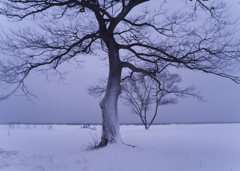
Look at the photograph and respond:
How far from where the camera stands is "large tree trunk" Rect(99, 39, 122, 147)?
7039 millimetres

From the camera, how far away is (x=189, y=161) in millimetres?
4613

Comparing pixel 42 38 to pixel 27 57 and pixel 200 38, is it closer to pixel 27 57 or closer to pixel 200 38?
pixel 27 57

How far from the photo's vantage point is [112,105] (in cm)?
727

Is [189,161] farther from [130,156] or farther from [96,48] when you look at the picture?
[96,48]

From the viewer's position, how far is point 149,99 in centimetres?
2119

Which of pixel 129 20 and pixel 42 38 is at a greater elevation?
pixel 129 20

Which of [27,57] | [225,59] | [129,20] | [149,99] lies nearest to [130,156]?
[225,59]

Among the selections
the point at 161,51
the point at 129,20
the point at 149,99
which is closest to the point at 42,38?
the point at 129,20

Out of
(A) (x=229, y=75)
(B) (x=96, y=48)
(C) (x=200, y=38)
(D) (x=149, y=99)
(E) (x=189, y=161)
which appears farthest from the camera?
(D) (x=149, y=99)

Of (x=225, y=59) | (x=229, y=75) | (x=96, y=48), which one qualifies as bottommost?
(x=229, y=75)

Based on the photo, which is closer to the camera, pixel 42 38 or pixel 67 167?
pixel 67 167

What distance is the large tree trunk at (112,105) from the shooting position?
7.04 meters

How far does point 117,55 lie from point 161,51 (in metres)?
1.80

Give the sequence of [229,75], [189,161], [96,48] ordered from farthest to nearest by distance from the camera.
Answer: [96,48]
[229,75]
[189,161]
